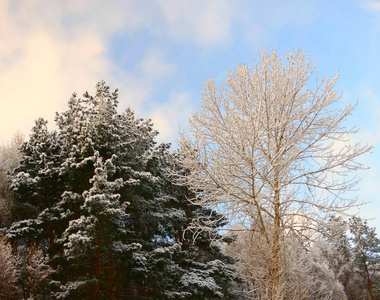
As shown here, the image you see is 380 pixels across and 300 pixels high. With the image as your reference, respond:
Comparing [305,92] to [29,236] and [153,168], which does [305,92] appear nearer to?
[153,168]

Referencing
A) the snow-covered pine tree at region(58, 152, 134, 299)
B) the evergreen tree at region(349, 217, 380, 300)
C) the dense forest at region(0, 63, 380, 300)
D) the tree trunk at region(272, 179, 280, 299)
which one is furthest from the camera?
the evergreen tree at region(349, 217, 380, 300)

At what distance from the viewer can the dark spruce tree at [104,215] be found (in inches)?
527

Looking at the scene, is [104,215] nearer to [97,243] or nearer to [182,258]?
[97,243]

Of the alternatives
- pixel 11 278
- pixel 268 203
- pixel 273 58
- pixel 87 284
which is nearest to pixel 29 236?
pixel 11 278

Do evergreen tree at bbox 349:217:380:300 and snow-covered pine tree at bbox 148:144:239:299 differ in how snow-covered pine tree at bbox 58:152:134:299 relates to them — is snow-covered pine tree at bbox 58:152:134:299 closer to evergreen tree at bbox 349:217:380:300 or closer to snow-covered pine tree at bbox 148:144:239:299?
snow-covered pine tree at bbox 148:144:239:299

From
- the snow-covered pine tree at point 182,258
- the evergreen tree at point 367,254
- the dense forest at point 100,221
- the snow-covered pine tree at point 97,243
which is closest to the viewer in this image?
the snow-covered pine tree at point 97,243

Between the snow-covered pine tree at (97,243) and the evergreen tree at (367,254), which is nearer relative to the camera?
the snow-covered pine tree at (97,243)

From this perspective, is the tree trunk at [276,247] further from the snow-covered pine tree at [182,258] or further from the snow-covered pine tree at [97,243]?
the snow-covered pine tree at [97,243]

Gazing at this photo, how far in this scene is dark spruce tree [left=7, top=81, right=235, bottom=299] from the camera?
43.9ft

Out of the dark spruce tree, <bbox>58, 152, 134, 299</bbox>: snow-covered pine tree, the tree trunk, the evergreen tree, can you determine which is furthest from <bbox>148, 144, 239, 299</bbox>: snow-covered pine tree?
the evergreen tree

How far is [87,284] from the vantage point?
12539 mm

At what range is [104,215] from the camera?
13.1m

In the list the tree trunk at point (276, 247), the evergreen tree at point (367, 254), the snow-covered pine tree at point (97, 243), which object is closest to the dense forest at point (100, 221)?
the snow-covered pine tree at point (97, 243)

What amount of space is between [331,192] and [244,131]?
8.73 ft
